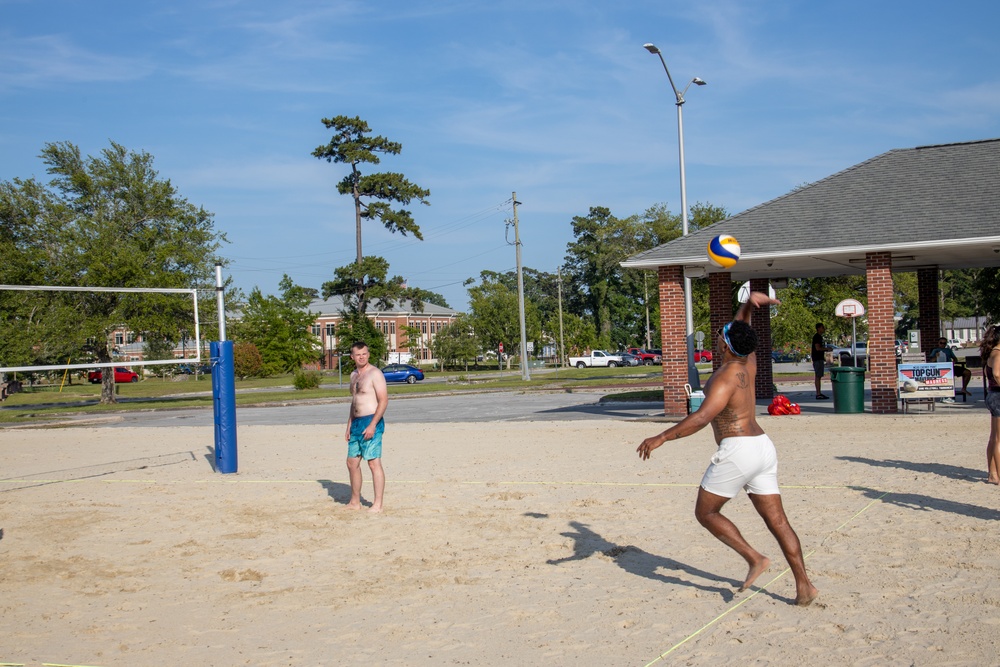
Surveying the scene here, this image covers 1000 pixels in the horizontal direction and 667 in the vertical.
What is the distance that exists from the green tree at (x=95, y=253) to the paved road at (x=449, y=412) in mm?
6055

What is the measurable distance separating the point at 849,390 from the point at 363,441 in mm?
12541

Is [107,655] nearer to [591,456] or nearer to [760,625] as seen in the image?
[760,625]

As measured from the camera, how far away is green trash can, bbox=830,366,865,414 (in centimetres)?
1889

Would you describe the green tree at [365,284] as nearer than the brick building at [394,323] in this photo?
Yes

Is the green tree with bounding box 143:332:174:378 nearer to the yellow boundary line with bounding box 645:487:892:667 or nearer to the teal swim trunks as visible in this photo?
the teal swim trunks

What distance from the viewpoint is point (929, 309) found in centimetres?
2338

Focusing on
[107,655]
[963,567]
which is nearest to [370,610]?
[107,655]

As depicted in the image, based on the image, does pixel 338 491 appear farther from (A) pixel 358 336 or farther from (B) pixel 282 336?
(B) pixel 282 336

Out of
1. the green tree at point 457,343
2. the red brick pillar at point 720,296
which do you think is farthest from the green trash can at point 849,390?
the green tree at point 457,343

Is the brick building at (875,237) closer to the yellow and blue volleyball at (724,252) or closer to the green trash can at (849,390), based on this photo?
the green trash can at (849,390)

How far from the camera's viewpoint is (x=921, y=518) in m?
8.35

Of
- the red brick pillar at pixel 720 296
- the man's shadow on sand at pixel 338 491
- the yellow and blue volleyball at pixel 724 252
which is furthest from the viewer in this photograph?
the red brick pillar at pixel 720 296

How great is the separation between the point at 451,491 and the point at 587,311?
103916 millimetres

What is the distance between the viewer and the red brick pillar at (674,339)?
774 inches
